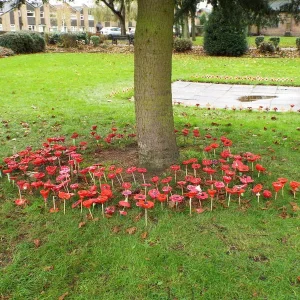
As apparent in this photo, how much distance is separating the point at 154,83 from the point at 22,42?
821 inches

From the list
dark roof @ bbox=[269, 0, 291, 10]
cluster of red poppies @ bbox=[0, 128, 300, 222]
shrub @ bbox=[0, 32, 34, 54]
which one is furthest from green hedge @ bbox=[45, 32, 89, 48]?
cluster of red poppies @ bbox=[0, 128, 300, 222]

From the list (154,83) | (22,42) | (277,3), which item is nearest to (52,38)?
(22,42)

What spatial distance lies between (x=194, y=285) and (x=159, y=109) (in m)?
1.89

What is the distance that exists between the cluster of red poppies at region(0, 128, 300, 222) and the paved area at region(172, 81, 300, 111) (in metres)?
3.72

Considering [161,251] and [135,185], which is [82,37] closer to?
[135,185]

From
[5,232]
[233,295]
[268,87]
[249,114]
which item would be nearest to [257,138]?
[249,114]

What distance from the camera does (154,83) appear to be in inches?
140

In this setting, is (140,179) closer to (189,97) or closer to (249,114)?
(249,114)

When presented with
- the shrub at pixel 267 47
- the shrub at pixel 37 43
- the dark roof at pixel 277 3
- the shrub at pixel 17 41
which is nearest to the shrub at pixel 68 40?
the shrub at pixel 37 43

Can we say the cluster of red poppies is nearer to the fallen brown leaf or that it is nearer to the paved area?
the fallen brown leaf

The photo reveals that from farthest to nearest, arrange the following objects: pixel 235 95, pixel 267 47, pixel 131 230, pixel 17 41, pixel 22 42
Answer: pixel 22 42 < pixel 17 41 < pixel 267 47 < pixel 235 95 < pixel 131 230

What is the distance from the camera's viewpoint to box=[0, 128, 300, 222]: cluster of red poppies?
2996 millimetres

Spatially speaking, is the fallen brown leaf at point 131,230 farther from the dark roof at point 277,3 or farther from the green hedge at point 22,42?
the green hedge at point 22,42

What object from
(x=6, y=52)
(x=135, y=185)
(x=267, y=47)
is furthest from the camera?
(x=6, y=52)
